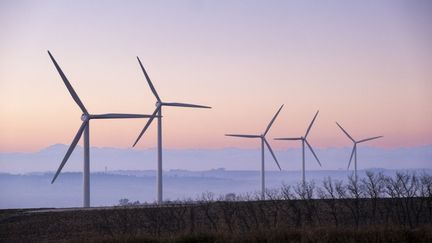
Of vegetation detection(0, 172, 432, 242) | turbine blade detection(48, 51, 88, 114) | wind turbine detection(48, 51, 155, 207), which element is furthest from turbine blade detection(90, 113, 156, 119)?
vegetation detection(0, 172, 432, 242)

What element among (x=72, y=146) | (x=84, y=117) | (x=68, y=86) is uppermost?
(x=68, y=86)

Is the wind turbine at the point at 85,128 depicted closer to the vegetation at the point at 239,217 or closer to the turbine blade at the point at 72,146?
the turbine blade at the point at 72,146

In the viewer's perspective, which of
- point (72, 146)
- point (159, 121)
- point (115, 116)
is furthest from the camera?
point (159, 121)

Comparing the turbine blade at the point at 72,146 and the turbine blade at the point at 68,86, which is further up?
the turbine blade at the point at 68,86

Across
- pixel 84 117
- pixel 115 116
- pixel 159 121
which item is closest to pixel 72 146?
pixel 84 117

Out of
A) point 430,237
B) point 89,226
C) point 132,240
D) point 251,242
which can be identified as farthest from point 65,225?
point 430,237

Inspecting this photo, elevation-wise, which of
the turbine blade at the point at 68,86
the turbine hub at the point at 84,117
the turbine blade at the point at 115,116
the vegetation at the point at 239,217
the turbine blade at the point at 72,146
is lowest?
the vegetation at the point at 239,217

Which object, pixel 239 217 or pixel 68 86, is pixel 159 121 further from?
pixel 239 217

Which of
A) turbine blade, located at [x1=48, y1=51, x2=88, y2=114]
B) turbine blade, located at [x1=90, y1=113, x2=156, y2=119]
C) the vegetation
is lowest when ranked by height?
the vegetation

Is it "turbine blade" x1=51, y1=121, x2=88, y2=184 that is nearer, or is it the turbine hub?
"turbine blade" x1=51, y1=121, x2=88, y2=184

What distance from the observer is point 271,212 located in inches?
2788

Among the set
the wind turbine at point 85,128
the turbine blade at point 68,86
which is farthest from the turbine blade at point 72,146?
the turbine blade at point 68,86

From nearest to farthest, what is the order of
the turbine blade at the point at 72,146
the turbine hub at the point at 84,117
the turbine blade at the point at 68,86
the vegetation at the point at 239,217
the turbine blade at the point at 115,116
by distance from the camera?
the vegetation at the point at 239,217 → the turbine blade at the point at 72,146 → the turbine blade at the point at 68,86 → the turbine hub at the point at 84,117 → the turbine blade at the point at 115,116

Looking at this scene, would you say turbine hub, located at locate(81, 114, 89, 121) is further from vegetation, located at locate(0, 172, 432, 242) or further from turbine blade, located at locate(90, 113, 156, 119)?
vegetation, located at locate(0, 172, 432, 242)
